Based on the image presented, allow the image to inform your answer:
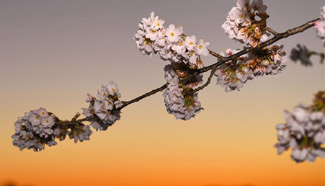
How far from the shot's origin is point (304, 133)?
10.3 feet

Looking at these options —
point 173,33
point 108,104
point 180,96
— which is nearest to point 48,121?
point 108,104

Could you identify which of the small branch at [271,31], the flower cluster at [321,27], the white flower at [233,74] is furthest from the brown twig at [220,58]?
the flower cluster at [321,27]

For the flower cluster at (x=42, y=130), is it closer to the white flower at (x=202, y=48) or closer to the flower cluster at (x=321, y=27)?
the white flower at (x=202, y=48)

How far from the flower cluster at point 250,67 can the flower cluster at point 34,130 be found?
1892 millimetres

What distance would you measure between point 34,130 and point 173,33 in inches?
71.7

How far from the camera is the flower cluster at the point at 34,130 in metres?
5.18

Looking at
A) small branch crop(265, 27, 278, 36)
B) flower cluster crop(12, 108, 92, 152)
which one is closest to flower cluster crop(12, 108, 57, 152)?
flower cluster crop(12, 108, 92, 152)

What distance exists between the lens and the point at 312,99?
10.0 ft

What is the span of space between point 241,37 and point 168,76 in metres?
0.84

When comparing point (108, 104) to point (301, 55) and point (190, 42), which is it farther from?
point (301, 55)

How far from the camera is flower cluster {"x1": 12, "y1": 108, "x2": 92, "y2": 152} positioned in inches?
204

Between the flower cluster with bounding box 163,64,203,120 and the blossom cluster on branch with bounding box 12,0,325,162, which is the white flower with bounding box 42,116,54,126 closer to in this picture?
the blossom cluster on branch with bounding box 12,0,325,162

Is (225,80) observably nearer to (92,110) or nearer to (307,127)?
(92,110)

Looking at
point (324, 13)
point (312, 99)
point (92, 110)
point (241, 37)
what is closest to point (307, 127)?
point (312, 99)
